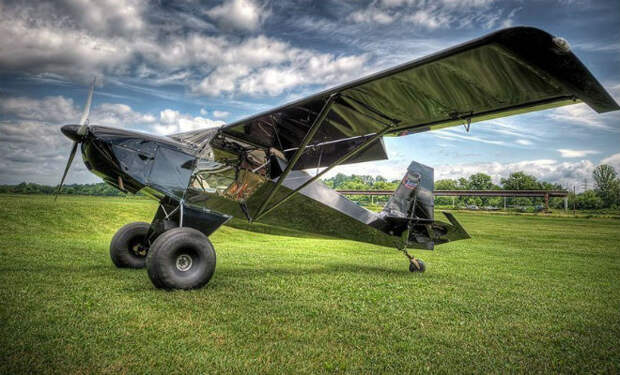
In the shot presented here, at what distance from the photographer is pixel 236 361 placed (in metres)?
2.48

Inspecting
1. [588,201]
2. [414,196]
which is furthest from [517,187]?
[414,196]

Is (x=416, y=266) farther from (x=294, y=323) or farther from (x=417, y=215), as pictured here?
(x=294, y=323)

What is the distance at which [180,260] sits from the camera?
4.59 meters

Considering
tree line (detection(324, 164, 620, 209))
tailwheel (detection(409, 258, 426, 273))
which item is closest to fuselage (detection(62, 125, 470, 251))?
tailwheel (detection(409, 258, 426, 273))

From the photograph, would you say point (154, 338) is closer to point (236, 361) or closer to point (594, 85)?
point (236, 361)

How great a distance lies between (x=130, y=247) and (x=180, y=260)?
2.19m

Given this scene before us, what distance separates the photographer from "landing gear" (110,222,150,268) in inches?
236

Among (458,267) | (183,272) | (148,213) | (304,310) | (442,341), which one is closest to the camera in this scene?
(442,341)

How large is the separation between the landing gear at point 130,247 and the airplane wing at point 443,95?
269cm

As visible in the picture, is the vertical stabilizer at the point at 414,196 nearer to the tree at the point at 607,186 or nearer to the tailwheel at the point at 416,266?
the tailwheel at the point at 416,266

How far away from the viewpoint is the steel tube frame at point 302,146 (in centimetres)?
438

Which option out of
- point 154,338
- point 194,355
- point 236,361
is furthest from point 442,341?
point 154,338

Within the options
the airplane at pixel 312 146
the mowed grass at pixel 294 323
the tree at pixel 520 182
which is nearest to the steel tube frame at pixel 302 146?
the airplane at pixel 312 146

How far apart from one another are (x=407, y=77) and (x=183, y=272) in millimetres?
3803
